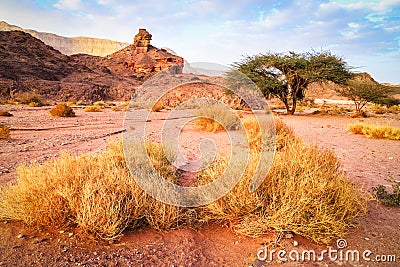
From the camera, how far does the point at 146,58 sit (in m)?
66.7

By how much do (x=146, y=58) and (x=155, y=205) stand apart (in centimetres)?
6745

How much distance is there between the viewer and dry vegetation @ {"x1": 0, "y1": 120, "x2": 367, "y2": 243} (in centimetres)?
285

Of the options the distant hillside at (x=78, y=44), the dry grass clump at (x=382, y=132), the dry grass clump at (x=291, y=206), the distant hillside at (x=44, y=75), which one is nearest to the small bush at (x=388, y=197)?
the dry grass clump at (x=291, y=206)

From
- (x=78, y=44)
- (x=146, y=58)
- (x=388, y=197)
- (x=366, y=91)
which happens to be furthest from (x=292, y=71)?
(x=78, y=44)

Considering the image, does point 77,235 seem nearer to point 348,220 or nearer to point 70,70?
point 348,220

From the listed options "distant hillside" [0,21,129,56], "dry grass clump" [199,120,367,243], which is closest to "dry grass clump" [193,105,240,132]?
"dry grass clump" [199,120,367,243]

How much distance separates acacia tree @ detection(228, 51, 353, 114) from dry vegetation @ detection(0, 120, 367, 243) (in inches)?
726

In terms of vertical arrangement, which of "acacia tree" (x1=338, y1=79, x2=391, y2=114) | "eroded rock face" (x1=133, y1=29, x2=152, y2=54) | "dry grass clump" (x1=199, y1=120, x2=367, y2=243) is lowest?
"dry grass clump" (x1=199, y1=120, x2=367, y2=243)

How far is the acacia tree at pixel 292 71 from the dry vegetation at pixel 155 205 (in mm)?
18431

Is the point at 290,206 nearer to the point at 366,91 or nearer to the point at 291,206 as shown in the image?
the point at 291,206

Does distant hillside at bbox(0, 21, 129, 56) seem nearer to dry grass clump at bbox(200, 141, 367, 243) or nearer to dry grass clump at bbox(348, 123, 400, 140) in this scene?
dry grass clump at bbox(348, 123, 400, 140)

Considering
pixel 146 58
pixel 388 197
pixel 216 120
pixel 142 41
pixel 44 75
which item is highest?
pixel 142 41

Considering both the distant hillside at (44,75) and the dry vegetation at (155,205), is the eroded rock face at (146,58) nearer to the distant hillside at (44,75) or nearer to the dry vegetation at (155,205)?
the distant hillside at (44,75)

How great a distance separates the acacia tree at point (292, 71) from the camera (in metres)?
20.5
